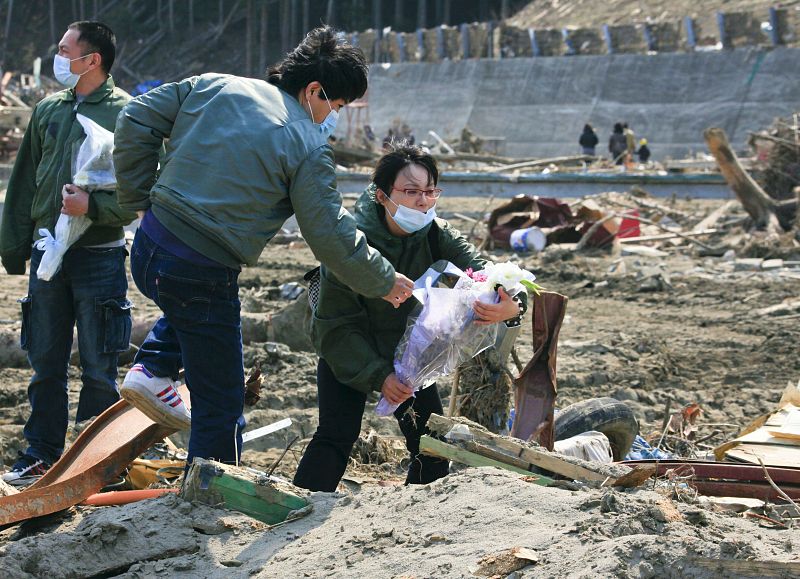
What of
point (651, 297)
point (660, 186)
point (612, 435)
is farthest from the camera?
point (660, 186)

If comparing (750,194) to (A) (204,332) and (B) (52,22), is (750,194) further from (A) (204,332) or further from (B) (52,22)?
(B) (52,22)

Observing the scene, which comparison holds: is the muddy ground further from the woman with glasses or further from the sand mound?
the woman with glasses

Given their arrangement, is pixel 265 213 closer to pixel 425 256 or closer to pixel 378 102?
pixel 425 256

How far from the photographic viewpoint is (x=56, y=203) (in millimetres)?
5348

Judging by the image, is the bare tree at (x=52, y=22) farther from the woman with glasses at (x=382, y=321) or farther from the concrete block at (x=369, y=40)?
the woman with glasses at (x=382, y=321)

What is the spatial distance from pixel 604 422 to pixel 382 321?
1.67 m

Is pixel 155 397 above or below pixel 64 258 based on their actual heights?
below

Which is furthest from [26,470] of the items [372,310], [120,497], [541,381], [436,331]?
[541,381]

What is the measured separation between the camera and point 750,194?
1697 cm

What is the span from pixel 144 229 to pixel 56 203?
4.60ft

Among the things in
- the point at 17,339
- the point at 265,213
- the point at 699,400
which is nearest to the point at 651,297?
the point at 699,400

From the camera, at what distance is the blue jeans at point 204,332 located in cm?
406

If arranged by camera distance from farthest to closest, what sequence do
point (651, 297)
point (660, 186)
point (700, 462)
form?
point (660, 186), point (651, 297), point (700, 462)

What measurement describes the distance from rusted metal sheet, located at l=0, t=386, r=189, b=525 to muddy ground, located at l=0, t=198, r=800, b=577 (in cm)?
11
